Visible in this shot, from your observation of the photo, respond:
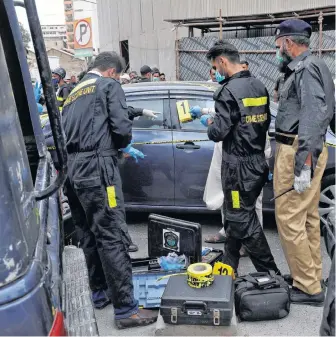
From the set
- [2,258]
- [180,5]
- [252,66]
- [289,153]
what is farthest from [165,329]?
[180,5]

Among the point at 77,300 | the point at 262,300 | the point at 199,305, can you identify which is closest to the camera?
the point at 77,300

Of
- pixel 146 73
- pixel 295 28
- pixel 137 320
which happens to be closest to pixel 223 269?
pixel 137 320

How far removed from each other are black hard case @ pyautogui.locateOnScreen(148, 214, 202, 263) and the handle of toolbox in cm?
83

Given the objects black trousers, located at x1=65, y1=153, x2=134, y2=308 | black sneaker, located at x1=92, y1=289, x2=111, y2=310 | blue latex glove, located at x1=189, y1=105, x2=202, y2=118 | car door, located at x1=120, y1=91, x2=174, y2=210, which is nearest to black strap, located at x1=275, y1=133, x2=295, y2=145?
blue latex glove, located at x1=189, y1=105, x2=202, y2=118

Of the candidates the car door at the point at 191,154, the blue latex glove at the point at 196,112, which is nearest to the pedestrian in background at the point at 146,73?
the car door at the point at 191,154

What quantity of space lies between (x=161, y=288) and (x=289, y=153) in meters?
1.44

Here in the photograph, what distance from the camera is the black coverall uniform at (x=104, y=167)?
3143 mm

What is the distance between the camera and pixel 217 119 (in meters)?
3.45

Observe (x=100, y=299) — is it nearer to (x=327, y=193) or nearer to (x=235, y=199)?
(x=235, y=199)

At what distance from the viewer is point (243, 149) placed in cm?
351

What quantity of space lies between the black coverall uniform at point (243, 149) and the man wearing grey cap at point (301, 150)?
7.4 inches

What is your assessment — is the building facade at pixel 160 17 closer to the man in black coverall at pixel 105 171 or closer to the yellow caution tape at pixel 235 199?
the yellow caution tape at pixel 235 199

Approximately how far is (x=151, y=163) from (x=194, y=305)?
2249 mm

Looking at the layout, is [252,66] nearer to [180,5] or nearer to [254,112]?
[180,5]
